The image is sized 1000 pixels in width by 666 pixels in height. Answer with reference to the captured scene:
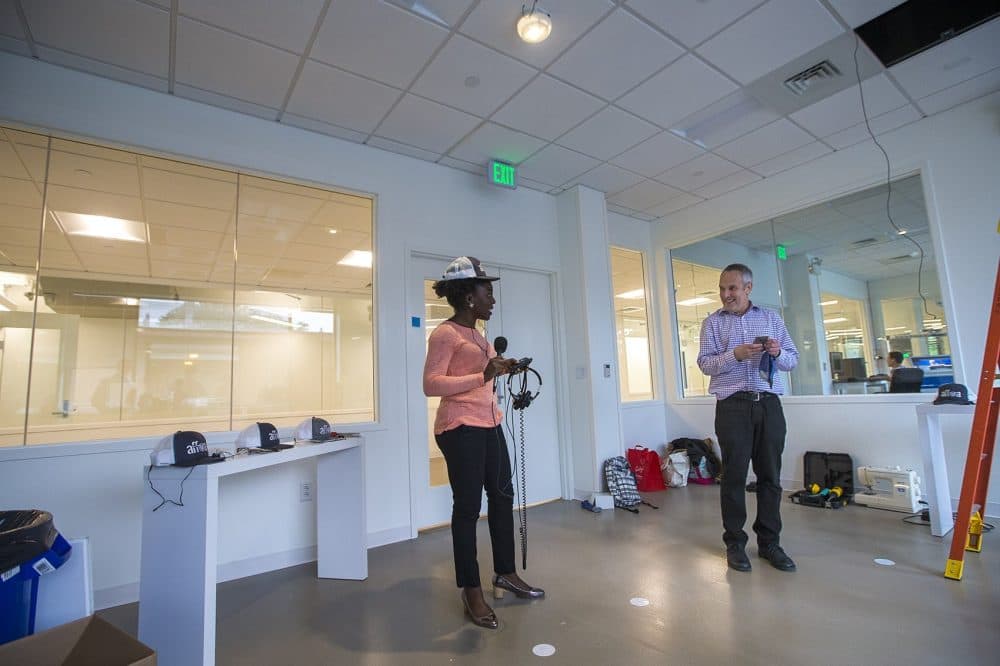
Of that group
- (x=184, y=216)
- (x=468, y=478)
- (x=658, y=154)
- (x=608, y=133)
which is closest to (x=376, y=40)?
(x=184, y=216)

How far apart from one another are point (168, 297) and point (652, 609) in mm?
3515

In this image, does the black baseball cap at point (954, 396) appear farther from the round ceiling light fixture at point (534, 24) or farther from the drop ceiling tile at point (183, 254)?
the drop ceiling tile at point (183, 254)

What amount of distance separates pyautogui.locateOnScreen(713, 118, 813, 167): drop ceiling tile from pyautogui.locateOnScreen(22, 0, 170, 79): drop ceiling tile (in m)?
4.07

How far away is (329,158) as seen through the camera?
367 cm

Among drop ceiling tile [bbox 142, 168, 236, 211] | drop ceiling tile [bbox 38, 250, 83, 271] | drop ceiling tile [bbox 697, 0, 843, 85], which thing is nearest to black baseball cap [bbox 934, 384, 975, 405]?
drop ceiling tile [bbox 697, 0, 843, 85]

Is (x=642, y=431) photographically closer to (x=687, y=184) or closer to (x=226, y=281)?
(x=687, y=184)

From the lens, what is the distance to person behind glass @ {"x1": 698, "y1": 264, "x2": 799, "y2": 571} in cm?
264

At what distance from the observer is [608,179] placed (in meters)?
4.65

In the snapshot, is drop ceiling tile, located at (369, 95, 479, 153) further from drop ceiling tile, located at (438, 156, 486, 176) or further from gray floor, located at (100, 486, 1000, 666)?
gray floor, located at (100, 486, 1000, 666)

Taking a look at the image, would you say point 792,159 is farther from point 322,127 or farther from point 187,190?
point 187,190

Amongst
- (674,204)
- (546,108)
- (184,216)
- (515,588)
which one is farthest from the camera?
(674,204)

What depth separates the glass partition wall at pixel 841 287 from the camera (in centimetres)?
409

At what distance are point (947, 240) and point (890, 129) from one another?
103cm

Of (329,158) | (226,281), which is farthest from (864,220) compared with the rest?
(226,281)
